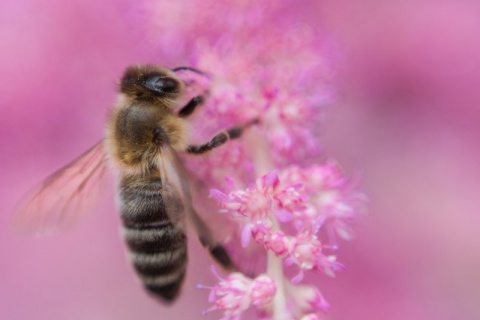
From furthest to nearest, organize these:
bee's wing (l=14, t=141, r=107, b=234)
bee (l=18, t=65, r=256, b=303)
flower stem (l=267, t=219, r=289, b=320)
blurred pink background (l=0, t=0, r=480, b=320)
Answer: blurred pink background (l=0, t=0, r=480, b=320) < bee's wing (l=14, t=141, r=107, b=234) < bee (l=18, t=65, r=256, b=303) < flower stem (l=267, t=219, r=289, b=320)

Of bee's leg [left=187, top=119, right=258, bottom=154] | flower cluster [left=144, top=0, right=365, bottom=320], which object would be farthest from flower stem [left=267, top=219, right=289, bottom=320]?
bee's leg [left=187, top=119, right=258, bottom=154]

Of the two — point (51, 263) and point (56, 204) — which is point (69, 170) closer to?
point (56, 204)

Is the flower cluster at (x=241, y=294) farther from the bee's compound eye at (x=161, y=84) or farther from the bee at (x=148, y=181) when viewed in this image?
the bee's compound eye at (x=161, y=84)

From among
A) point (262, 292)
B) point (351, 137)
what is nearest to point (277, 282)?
point (262, 292)

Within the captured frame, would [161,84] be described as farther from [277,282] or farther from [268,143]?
[277,282]

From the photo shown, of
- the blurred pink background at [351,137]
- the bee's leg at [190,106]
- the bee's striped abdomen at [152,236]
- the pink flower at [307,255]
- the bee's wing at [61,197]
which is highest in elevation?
the blurred pink background at [351,137]

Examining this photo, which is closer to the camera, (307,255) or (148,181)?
(307,255)

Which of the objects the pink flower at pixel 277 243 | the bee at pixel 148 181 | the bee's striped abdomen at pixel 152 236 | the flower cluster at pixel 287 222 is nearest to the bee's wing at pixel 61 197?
the bee at pixel 148 181

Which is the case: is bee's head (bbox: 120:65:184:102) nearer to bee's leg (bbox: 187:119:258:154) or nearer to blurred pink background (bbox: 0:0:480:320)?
bee's leg (bbox: 187:119:258:154)
